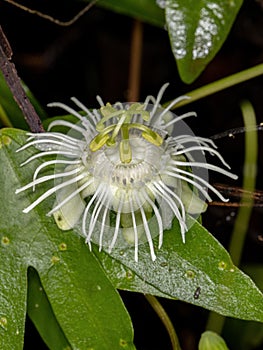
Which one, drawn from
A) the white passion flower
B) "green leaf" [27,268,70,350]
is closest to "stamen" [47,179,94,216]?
the white passion flower

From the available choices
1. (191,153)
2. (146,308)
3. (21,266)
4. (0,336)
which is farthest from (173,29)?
(146,308)

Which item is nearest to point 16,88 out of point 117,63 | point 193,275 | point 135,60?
point 193,275

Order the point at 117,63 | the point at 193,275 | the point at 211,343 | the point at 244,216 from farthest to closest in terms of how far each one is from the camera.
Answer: the point at 117,63 → the point at 244,216 → the point at 211,343 → the point at 193,275

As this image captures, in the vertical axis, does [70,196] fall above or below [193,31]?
below

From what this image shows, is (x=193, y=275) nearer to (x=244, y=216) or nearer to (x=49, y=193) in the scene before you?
(x=49, y=193)

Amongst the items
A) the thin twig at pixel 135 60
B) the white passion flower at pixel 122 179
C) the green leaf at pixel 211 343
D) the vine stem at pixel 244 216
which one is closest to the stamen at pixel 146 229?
the white passion flower at pixel 122 179

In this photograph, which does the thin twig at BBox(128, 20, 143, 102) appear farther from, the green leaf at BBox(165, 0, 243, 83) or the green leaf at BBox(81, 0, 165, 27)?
the green leaf at BBox(165, 0, 243, 83)
